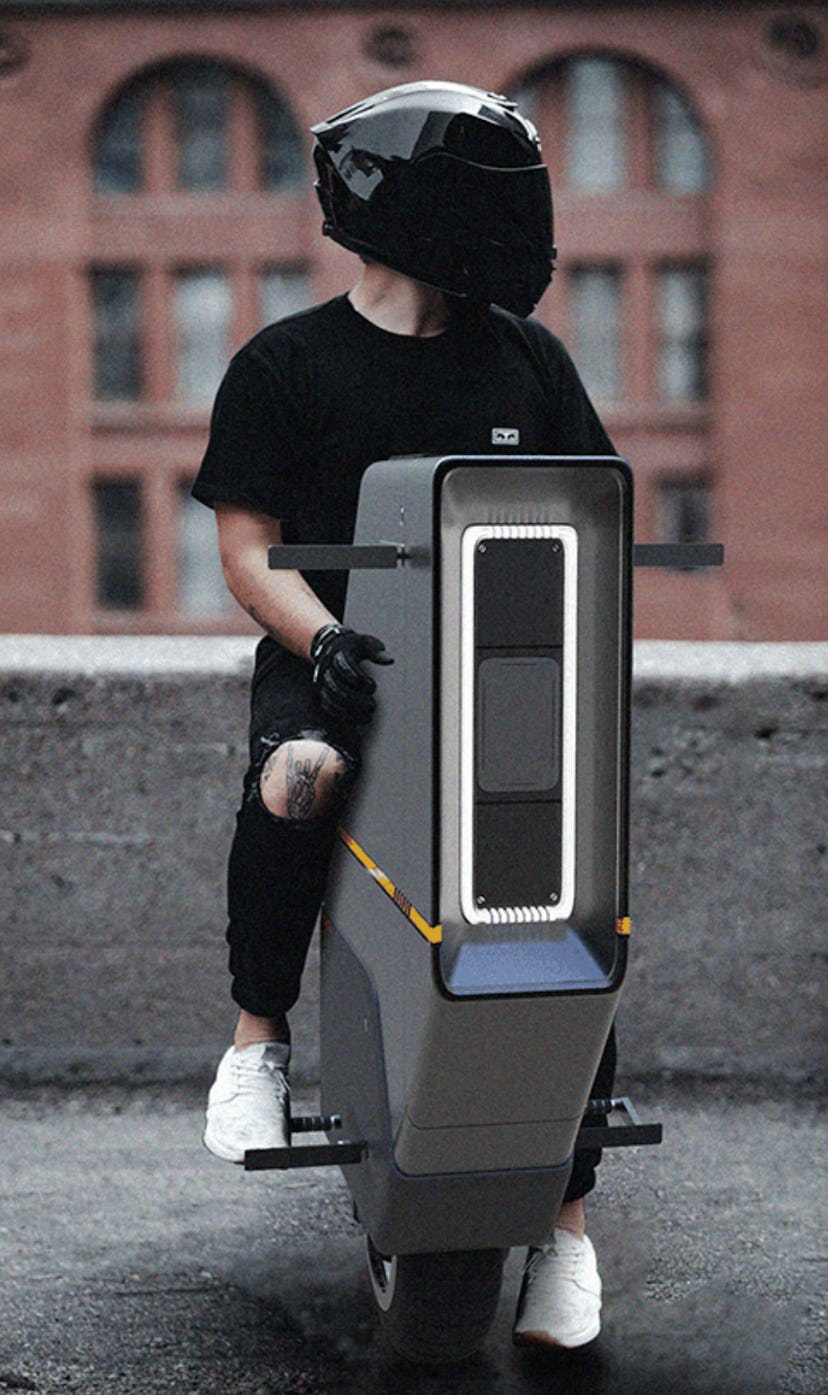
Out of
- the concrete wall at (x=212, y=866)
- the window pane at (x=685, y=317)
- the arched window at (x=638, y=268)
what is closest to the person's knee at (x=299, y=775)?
the concrete wall at (x=212, y=866)

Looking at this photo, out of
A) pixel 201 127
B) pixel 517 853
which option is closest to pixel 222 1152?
pixel 517 853

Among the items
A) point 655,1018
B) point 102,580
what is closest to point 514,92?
point 102,580

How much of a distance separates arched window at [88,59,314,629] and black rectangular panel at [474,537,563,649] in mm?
31539

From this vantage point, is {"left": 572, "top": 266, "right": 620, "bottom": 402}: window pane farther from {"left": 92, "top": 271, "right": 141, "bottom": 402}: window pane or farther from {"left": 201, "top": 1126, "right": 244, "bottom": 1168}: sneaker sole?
{"left": 201, "top": 1126, "right": 244, "bottom": 1168}: sneaker sole

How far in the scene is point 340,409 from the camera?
2.35 meters

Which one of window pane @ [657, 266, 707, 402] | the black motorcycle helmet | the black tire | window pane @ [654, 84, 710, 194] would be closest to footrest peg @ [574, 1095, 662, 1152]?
the black tire

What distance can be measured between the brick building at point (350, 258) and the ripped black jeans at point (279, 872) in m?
29.7

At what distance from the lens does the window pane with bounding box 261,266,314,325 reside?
108 feet

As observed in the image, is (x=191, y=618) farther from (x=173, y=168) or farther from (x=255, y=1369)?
(x=255, y=1369)

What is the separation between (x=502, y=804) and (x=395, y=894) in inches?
9.0

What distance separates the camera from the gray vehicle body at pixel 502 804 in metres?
2.00

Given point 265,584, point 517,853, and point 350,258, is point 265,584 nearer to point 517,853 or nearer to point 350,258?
point 517,853

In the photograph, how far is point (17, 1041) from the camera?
373 cm

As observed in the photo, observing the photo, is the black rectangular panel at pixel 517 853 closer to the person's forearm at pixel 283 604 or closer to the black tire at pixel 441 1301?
the person's forearm at pixel 283 604
